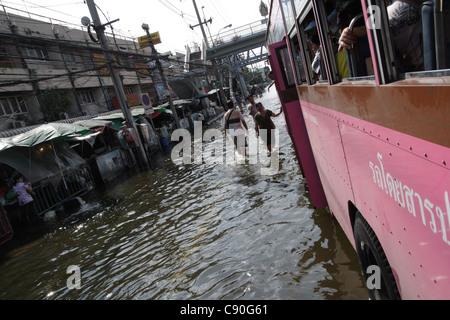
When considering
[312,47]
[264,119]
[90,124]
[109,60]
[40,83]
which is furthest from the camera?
[40,83]

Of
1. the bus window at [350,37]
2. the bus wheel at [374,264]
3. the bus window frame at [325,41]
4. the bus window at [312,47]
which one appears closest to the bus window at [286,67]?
the bus window at [312,47]

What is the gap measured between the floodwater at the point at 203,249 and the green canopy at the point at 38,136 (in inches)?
128

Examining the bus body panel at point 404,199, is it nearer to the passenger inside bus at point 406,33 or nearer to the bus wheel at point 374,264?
the bus wheel at point 374,264

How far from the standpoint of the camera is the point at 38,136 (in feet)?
37.1

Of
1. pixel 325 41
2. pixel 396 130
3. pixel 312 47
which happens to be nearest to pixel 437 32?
pixel 396 130

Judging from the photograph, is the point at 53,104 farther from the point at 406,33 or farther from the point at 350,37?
the point at 406,33

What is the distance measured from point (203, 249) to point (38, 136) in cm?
931

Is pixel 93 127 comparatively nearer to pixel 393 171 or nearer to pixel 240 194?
pixel 240 194

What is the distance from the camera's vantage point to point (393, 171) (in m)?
1.54

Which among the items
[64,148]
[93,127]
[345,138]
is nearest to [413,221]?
[345,138]

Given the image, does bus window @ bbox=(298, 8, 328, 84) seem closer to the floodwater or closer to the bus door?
the bus door

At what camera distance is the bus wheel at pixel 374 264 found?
2.18m

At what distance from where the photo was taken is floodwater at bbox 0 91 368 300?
3.80 m

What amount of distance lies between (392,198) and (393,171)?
20cm
